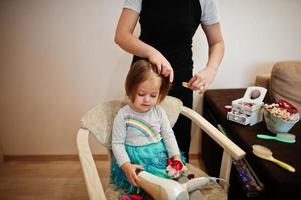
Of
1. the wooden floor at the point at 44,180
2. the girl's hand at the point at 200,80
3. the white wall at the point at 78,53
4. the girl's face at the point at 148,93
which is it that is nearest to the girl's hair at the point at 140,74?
the girl's face at the point at 148,93

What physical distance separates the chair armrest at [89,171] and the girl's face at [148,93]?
23cm

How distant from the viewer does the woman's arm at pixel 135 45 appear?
81cm

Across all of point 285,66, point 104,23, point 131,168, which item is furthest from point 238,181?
point 104,23

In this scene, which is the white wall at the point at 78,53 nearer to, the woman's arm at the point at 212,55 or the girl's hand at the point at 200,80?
the woman's arm at the point at 212,55

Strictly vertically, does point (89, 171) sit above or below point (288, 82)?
below

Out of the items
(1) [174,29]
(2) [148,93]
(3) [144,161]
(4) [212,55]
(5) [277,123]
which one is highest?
(1) [174,29]

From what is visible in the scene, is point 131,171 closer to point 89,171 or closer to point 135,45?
point 89,171

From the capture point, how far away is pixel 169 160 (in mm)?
905

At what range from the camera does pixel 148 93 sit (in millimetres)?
850

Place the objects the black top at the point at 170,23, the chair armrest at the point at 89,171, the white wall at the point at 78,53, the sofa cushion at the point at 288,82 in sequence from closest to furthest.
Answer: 1. the chair armrest at the point at 89,171
2. the black top at the point at 170,23
3. the sofa cushion at the point at 288,82
4. the white wall at the point at 78,53

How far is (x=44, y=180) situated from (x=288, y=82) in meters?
1.59

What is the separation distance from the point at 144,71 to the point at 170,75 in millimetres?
92

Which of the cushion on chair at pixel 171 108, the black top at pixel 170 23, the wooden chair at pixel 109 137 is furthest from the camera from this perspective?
the cushion on chair at pixel 171 108

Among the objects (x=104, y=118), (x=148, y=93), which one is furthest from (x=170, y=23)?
(x=104, y=118)
